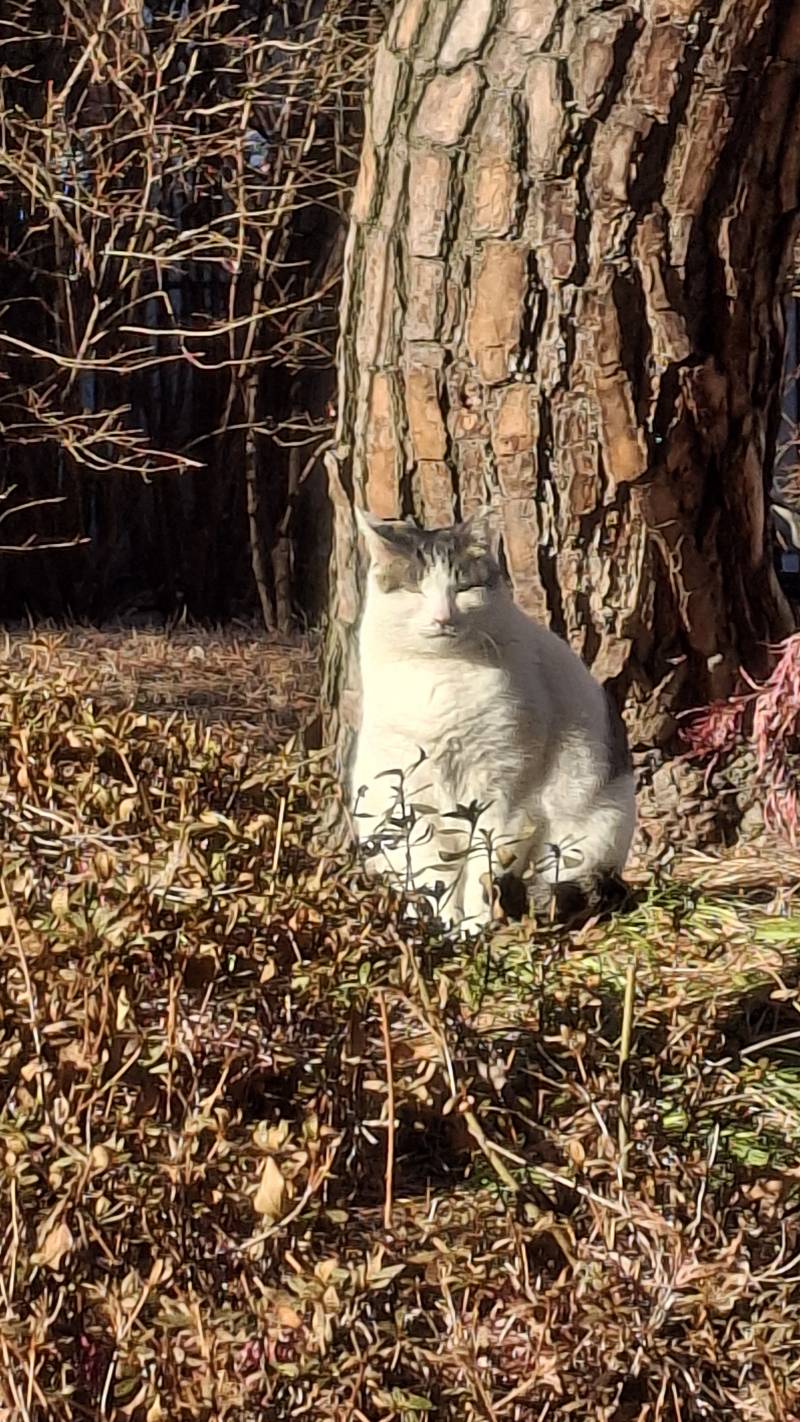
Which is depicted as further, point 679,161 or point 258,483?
point 258,483

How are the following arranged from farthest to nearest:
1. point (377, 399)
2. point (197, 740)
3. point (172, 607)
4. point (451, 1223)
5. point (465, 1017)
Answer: point (172, 607), point (377, 399), point (197, 740), point (465, 1017), point (451, 1223)

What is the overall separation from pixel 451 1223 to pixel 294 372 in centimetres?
254

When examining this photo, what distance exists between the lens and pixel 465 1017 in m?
1.32

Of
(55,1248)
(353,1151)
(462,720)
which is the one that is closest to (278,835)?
(462,720)

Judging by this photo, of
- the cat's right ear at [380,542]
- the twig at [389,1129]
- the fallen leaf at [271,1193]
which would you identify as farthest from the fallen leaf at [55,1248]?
the cat's right ear at [380,542]

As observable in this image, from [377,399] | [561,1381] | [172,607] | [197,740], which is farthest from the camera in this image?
[172,607]

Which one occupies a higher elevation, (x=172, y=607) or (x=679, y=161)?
(x=679, y=161)

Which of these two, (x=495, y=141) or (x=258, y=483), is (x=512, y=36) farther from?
(x=258, y=483)

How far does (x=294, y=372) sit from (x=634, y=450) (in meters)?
1.77

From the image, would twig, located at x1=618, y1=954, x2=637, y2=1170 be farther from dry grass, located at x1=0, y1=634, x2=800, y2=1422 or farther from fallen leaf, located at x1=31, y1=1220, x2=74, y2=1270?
fallen leaf, located at x1=31, y1=1220, x2=74, y2=1270

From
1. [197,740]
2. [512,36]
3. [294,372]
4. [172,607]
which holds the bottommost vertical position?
[172,607]

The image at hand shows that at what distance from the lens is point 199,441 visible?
11.9 feet

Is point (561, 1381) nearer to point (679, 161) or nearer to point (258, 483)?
point (679, 161)

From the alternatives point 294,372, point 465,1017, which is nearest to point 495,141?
point 465,1017
